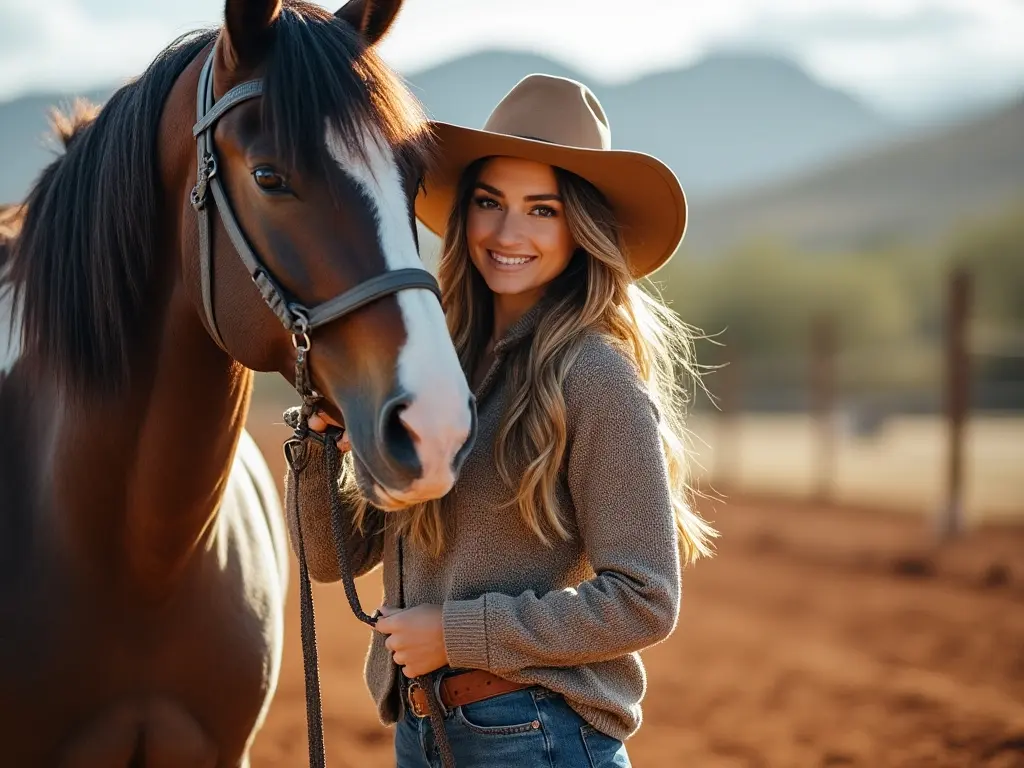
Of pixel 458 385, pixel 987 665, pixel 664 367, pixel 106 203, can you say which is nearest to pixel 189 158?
pixel 106 203

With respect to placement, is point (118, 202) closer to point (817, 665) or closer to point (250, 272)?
point (250, 272)

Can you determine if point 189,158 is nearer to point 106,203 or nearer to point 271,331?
point 106,203

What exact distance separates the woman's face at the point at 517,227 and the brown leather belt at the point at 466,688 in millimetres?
799

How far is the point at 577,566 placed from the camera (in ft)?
6.60

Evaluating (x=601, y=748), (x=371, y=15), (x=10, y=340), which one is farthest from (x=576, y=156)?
(x=10, y=340)

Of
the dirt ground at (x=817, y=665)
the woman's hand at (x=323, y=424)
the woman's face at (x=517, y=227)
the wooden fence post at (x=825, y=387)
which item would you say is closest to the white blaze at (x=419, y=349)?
the woman's hand at (x=323, y=424)

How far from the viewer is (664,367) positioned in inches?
94.7

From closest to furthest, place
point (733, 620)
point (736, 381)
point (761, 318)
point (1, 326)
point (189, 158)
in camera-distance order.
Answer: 1. point (189, 158)
2. point (1, 326)
3. point (733, 620)
4. point (736, 381)
5. point (761, 318)

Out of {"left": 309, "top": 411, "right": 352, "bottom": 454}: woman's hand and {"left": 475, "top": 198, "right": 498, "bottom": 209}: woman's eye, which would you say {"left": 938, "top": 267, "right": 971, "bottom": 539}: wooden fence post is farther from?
{"left": 309, "top": 411, "right": 352, "bottom": 454}: woman's hand

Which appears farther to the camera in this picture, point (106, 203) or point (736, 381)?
point (736, 381)

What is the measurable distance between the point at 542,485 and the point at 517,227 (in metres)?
0.56

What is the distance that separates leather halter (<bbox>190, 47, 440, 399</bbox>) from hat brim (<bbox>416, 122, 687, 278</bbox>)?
377 mm

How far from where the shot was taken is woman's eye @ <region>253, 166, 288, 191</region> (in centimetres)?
171

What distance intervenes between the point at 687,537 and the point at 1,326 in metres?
1.67
